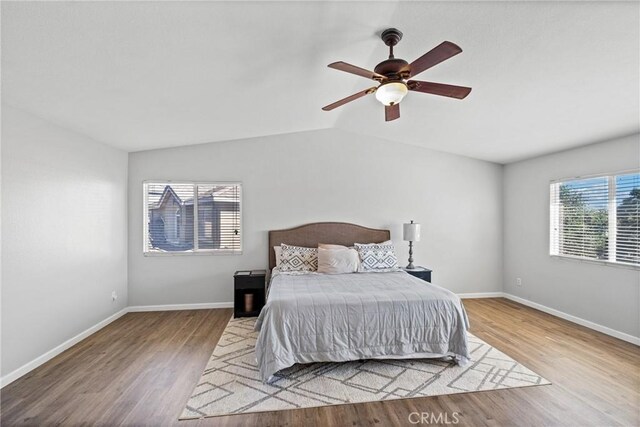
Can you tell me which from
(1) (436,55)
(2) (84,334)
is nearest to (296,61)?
(1) (436,55)

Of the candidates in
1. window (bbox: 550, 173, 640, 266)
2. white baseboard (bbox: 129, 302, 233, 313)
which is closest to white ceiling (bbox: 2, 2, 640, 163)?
window (bbox: 550, 173, 640, 266)

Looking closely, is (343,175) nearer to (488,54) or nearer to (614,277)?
(488,54)

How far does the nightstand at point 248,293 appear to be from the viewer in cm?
412

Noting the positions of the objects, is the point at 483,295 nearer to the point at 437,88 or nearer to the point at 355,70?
the point at 437,88

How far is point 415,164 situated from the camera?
5008 millimetres

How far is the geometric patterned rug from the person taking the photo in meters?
2.22

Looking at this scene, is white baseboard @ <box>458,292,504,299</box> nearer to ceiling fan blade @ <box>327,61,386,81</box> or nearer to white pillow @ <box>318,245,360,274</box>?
white pillow @ <box>318,245,360,274</box>

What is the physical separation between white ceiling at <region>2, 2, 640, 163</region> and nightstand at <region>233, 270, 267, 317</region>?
219 centimetres

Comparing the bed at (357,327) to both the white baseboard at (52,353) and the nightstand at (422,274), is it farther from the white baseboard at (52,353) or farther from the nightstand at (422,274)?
the white baseboard at (52,353)

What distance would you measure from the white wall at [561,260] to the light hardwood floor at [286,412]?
392mm

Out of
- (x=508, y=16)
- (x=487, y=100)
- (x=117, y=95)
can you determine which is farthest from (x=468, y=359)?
(x=117, y=95)

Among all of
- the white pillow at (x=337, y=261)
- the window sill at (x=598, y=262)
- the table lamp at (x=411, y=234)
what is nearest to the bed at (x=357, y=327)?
the white pillow at (x=337, y=261)

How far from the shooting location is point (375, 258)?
4281mm

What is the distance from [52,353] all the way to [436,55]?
4.43 meters
